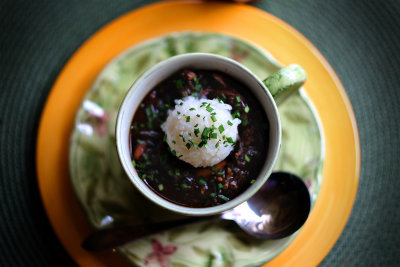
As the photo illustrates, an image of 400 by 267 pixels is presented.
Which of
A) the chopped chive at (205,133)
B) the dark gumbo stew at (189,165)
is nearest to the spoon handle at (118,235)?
the dark gumbo stew at (189,165)

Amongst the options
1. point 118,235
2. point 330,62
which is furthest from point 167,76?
point 330,62

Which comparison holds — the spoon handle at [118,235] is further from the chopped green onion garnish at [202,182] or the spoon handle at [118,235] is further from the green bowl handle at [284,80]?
the green bowl handle at [284,80]

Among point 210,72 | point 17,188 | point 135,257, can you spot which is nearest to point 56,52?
point 17,188

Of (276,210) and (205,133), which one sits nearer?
(205,133)

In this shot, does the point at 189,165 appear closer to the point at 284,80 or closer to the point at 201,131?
the point at 201,131

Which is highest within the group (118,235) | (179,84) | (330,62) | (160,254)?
(330,62)

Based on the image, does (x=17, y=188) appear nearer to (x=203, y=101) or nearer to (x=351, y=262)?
(x=203, y=101)

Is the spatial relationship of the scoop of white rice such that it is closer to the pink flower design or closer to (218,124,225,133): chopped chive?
(218,124,225,133): chopped chive
